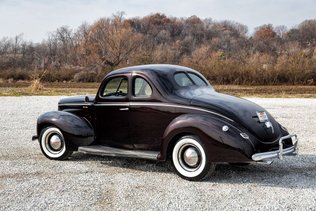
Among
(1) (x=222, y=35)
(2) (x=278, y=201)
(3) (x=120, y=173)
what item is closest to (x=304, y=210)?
(2) (x=278, y=201)

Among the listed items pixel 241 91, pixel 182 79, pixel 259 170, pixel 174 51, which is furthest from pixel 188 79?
pixel 174 51

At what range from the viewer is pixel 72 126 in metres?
7.67

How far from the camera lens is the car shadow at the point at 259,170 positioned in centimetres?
633

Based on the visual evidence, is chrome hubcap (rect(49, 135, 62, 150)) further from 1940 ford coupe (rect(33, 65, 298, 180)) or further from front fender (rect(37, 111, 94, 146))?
front fender (rect(37, 111, 94, 146))

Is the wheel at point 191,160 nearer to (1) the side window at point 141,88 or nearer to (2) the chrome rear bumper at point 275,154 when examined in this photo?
(2) the chrome rear bumper at point 275,154

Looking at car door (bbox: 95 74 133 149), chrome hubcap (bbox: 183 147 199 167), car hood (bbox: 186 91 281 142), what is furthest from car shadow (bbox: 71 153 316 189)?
car hood (bbox: 186 91 281 142)

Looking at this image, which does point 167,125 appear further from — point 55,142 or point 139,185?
point 55,142

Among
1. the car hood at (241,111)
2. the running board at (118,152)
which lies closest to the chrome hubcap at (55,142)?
the running board at (118,152)

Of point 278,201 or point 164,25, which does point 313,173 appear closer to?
point 278,201

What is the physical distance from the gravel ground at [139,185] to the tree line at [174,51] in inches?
961

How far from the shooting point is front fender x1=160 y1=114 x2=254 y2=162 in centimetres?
601

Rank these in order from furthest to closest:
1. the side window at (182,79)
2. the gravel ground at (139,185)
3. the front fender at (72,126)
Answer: the front fender at (72,126), the side window at (182,79), the gravel ground at (139,185)

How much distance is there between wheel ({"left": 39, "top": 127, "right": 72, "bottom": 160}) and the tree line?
2360 centimetres

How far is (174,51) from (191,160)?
321ft
